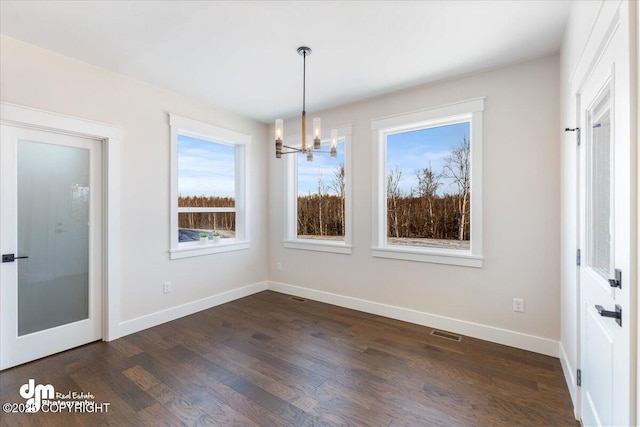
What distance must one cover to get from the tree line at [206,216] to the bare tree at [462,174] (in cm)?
314

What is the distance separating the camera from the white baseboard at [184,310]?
322cm

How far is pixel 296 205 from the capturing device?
15.6 ft

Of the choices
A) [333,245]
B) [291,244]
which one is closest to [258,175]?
[291,244]

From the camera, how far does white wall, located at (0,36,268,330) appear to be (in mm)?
2584

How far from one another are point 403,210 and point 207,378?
2743 mm

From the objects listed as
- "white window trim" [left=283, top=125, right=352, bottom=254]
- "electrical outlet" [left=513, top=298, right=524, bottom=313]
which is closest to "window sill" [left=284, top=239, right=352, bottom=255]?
"white window trim" [left=283, top=125, right=352, bottom=254]

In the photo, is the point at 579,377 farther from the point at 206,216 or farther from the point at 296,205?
the point at 206,216

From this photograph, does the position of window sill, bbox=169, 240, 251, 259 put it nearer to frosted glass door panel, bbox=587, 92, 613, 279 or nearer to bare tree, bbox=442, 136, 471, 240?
bare tree, bbox=442, 136, 471, 240

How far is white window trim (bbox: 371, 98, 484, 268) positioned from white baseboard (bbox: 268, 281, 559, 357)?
63cm

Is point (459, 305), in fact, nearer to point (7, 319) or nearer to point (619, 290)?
point (619, 290)

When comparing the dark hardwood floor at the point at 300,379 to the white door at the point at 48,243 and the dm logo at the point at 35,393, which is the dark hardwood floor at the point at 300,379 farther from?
the white door at the point at 48,243

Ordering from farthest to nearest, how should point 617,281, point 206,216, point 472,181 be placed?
point 206,216 → point 472,181 → point 617,281

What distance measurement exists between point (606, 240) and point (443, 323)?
2092mm

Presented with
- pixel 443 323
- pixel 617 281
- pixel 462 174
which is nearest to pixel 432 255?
pixel 443 323
